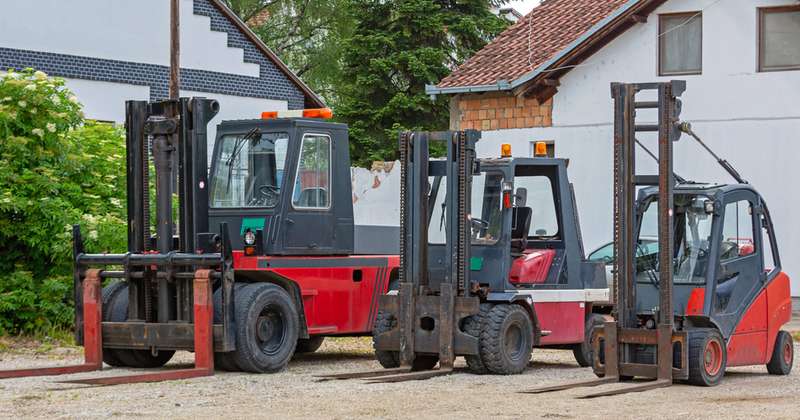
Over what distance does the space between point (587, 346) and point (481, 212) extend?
2058mm

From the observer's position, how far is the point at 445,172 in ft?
49.3

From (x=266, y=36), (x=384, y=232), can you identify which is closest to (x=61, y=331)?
(x=384, y=232)

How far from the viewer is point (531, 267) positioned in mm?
15602

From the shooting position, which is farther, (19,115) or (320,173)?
(19,115)

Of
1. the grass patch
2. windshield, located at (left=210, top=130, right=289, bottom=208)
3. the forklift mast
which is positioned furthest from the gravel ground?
the grass patch

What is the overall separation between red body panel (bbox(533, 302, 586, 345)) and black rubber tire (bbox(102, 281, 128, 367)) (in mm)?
4244

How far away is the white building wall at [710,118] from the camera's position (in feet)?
82.3

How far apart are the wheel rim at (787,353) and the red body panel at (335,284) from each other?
13.9 feet

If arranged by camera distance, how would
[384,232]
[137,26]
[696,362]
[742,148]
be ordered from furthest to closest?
[137,26], [742,148], [384,232], [696,362]

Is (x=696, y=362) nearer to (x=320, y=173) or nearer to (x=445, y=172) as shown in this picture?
(x=445, y=172)

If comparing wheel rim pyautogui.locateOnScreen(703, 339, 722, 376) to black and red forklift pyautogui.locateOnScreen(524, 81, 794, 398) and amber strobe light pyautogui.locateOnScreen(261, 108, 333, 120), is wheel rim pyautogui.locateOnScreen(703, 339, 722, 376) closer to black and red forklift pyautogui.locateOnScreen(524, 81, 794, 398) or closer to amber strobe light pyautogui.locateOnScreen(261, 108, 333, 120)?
black and red forklift pyautogui.locateOnScreen(524, 81, 794, 398)

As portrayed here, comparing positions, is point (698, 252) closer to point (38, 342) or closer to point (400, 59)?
point (38, 342)

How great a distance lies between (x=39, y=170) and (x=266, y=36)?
2992cm

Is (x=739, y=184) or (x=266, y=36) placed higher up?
(x=266, y=36)
